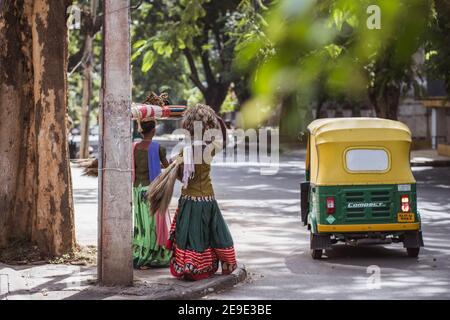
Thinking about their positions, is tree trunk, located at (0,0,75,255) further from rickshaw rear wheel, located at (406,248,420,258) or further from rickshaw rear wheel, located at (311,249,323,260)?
rickshaw rear wheel, located at (406,248,420,258)

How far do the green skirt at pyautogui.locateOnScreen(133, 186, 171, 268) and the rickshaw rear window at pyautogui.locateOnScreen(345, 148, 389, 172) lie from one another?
301 centimetres

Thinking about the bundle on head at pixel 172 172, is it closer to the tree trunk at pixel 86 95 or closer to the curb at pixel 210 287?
the curb at pixel 210 287

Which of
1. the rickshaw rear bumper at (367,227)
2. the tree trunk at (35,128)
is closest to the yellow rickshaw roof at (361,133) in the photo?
the rickshaw rear bumper at (367,227)

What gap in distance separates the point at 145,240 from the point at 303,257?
264 centimetres

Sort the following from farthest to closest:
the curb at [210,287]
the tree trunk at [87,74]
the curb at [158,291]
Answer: the tree trunk at [87,74] < the curb at [210,287] < the curb at [158,291]

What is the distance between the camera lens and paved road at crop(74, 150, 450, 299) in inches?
321

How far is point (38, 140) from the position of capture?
9.33 metres

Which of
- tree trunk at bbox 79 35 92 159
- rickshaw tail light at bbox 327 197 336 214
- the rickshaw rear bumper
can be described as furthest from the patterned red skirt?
tree trunk at bbox 79 35 92 159

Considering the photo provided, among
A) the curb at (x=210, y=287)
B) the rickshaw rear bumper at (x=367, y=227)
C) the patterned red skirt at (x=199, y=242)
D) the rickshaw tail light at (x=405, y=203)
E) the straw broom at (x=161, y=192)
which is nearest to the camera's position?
the curb at (x=210, y=287)

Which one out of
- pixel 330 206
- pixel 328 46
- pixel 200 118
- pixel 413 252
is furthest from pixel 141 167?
pixel 328 46

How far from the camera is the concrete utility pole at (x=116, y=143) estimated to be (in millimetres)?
7473

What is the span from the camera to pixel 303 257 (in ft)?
35.8

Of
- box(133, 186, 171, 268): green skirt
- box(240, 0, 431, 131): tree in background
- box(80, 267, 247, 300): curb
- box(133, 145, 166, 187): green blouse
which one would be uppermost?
box(240, 0, 431, 131): tree in background
